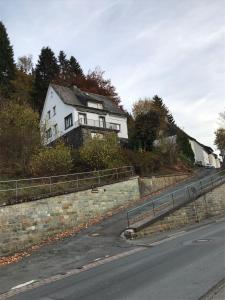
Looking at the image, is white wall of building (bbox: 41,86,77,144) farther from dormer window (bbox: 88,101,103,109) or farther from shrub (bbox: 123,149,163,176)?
shrub (bbox: 123,149,163,176)

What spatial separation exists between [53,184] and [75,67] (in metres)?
52.7

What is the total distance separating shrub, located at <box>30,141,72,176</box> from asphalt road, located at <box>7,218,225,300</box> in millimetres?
15379

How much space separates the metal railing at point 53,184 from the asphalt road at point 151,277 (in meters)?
8.48

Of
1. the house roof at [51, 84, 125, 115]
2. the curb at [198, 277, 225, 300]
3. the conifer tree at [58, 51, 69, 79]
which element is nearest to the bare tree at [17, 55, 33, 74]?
the conifer tree at [58, 51, 69, 79]

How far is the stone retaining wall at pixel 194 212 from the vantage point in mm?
23284

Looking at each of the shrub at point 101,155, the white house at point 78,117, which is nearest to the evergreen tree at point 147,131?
the white house at point 78,117

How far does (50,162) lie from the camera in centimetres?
3105

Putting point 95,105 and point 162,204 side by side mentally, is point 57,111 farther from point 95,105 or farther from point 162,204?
point 162,204

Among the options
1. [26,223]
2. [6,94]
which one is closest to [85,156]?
[26,223]

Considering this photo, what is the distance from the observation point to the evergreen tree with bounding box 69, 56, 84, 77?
244ft

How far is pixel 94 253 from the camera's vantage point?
18.2m

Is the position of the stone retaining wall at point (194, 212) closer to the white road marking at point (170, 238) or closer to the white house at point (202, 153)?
the white road marking at point (170, 238)

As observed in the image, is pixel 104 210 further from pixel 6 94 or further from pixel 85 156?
pixel 6 94

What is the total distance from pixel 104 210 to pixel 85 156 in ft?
25.0
